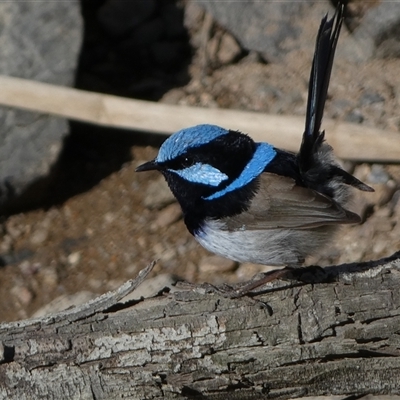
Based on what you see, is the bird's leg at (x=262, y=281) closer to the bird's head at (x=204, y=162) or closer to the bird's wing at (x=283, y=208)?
the bird's wing at (x=283, y=208)

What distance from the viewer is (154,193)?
577cm

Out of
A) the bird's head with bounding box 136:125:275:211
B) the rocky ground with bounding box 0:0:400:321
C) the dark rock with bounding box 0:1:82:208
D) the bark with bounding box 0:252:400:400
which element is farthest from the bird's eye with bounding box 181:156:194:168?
the dark rock with bounding box 0:1:82:208

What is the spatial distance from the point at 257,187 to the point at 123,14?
3.38m

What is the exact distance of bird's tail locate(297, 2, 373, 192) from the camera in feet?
12.6

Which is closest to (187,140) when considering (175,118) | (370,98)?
(175,118)

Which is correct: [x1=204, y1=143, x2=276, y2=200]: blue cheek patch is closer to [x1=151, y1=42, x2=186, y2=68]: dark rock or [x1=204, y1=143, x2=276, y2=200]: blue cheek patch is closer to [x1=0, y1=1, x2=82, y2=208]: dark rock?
[x1=0, y1=1, x2=82, y2=208]: dark rock

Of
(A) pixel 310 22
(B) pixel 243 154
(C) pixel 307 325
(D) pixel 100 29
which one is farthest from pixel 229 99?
(C) pixel 307 325

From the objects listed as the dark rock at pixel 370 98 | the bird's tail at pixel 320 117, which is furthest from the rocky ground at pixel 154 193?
the bird's tail at pixel 320 117

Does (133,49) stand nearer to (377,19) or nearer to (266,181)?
(377,19)

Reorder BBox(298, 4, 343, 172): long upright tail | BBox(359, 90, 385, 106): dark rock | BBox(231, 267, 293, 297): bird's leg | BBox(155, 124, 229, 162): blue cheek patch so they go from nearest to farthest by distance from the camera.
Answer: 1. BBox(231, 267, 293, 297): bird's leg
2. BBox(155, 124, 229, 162): blue cheek patch
3. BBox(298, 4, 343, 172): long upright tail
4. BBox(359, 90, 385, 106): dark rock

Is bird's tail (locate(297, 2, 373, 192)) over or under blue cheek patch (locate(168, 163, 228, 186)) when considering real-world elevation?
over

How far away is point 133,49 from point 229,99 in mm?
1023

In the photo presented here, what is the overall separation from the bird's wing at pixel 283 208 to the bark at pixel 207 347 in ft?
1.16

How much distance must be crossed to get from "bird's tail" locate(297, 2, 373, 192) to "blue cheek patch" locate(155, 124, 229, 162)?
1.56 ft
